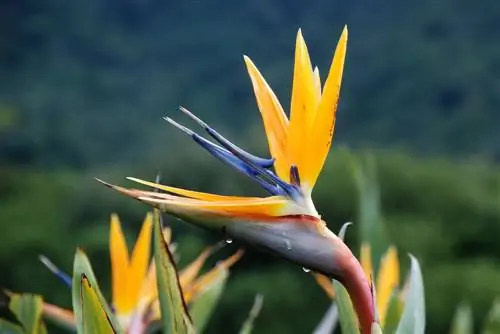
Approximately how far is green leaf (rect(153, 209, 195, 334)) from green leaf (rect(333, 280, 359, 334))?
0.32ft

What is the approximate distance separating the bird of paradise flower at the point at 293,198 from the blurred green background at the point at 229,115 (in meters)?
2.21

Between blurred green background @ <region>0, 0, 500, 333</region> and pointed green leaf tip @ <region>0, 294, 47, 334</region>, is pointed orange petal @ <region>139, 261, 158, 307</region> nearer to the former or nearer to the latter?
pointed green leaf tip @ <region>0, 294, 47, 334</region>

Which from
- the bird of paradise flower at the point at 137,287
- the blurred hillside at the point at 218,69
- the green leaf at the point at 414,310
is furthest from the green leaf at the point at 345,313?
the blurred hillside at the point at 218,69

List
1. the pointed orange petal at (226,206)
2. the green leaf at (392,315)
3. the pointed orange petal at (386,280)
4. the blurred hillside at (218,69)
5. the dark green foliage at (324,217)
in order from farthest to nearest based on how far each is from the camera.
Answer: the blurred hillside at (218,69) < the dark green foliage at (324,217) < the pointed orange petal at (386,280) < the green leaf at (392,315) < the pointed orange petal at (226,206)

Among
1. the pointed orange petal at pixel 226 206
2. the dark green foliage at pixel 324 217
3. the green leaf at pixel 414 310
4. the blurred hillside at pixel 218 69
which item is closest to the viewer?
the pointed orange petal at pixel 226 206

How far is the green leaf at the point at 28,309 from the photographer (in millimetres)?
630

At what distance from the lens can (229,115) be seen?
6.81 m

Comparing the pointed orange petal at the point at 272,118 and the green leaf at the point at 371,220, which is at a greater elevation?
the pointed orange petal at the point at 272,118

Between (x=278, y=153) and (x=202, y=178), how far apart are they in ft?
9.82

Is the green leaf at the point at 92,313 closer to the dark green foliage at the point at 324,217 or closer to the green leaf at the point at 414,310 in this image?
the green leaf at the point at 414,310

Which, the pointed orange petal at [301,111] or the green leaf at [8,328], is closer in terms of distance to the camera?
the pointed orange petal at [301,111]

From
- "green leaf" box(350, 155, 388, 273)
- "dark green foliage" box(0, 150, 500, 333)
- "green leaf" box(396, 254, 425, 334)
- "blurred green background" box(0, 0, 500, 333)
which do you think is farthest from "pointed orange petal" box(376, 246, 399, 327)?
"blurred green background" box(0, 0, 500, 333)

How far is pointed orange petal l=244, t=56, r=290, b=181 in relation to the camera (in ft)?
1.77

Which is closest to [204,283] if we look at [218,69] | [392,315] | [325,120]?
[392,315]
